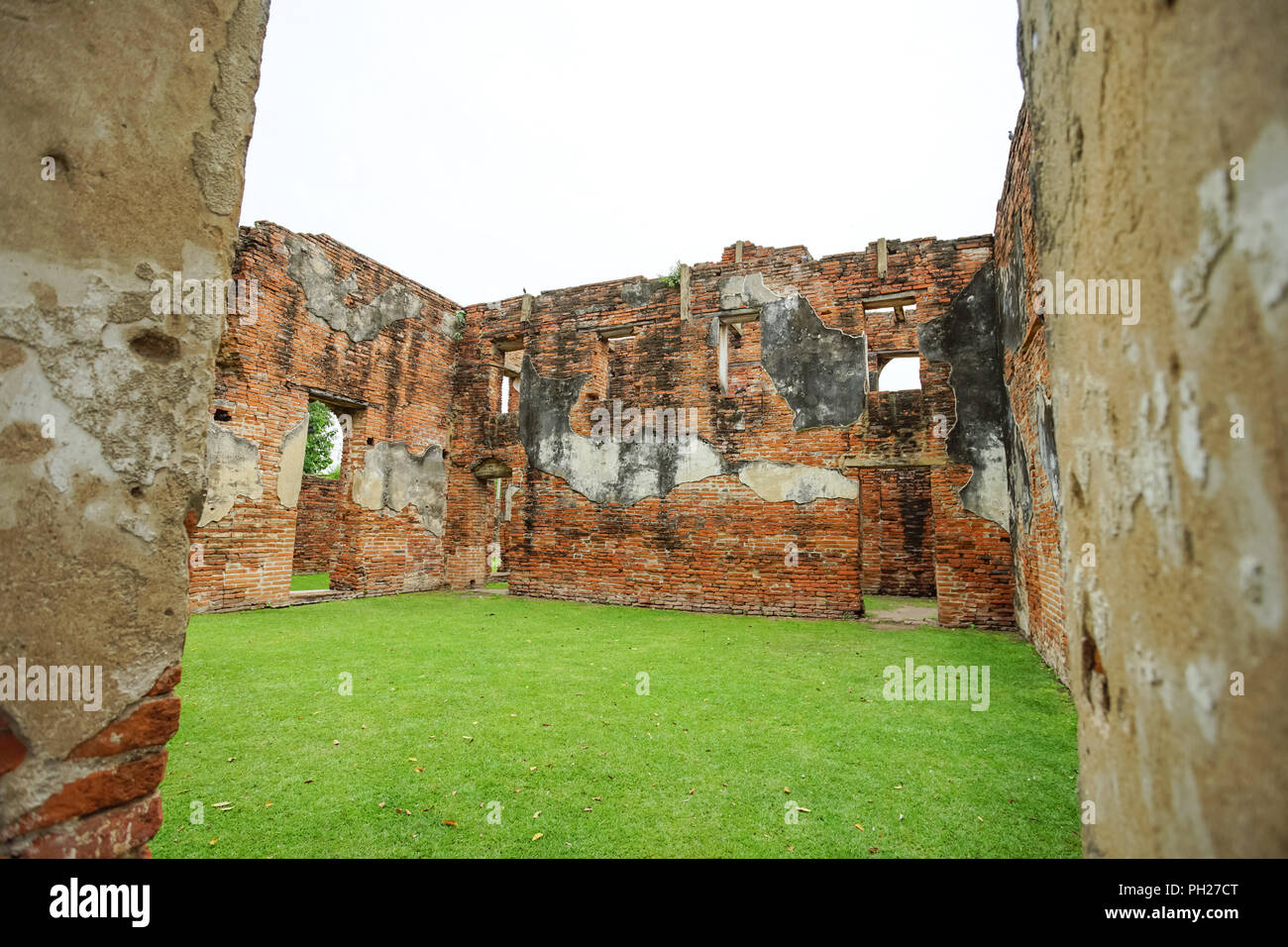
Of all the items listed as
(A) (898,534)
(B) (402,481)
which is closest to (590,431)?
(B) (402,481)

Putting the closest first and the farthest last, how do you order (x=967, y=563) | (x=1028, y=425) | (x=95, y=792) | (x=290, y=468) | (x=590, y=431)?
(x=95, y=792)
(x=1028, y=425)
(x=967, y=563)
(x=290, y=468)
(x=590, y=431)

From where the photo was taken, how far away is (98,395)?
1.52 m

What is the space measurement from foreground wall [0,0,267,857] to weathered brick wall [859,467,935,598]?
11.5 metres

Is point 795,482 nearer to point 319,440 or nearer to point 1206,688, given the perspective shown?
point 1206,688

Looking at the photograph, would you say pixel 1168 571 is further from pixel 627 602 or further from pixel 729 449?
pixel 627 602

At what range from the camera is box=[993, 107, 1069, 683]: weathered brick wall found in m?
5.25

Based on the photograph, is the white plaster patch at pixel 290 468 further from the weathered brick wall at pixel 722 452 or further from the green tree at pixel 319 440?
the green tree at pixel 319 440

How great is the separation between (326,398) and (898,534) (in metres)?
10.6

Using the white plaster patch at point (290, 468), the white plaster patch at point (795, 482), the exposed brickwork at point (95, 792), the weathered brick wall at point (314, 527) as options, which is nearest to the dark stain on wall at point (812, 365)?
the white plaster patch at point (795, 482)

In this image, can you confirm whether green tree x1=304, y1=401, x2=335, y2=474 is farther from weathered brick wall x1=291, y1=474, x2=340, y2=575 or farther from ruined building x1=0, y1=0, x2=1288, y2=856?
ruined building x1=0, y1=0, x2=1288, y2=856

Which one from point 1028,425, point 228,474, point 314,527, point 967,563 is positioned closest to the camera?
point 1028,425

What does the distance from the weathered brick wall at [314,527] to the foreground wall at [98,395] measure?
46.4 feet

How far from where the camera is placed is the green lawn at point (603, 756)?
236cm

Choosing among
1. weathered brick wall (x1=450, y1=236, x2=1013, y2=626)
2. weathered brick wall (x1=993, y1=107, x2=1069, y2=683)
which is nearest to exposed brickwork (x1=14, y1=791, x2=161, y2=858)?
weathered brick wall (x1=993, y1=107, x2=1069, y2=683)
